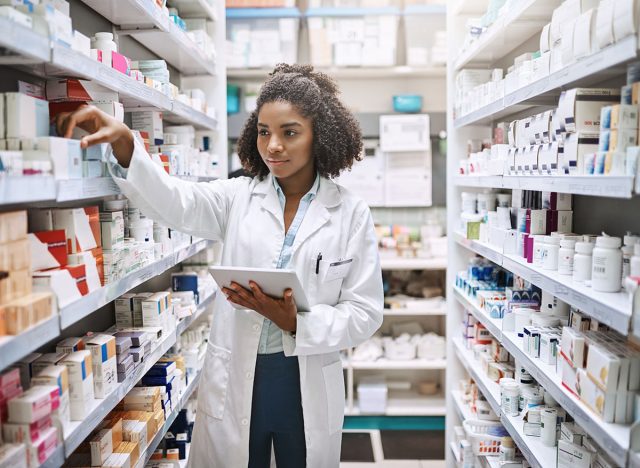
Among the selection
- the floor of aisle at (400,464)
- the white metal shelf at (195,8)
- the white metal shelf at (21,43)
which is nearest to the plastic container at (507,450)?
the floor of aisle at (400,464)

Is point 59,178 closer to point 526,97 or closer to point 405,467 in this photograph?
point 526,97

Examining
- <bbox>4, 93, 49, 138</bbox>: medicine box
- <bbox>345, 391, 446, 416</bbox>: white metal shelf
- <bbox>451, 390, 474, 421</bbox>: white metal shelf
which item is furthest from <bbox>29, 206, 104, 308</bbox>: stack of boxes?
<bbox>345, 391, 446, 416</bbox>: white metal shelf

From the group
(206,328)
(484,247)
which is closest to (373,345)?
(206,328)

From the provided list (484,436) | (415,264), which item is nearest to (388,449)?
(415,264)

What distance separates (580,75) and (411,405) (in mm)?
Result: 3599

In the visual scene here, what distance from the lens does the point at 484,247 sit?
3.04m

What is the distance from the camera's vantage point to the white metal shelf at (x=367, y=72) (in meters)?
4.81

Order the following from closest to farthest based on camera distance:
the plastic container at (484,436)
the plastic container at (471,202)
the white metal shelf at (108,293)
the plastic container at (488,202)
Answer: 1. the white metal shelf at (108,293)
2. the plastic container at (484,436)
3. the plastic container at (488,202)
4. the plastic container at (471,202)

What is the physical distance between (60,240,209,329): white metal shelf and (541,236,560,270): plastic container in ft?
5.05

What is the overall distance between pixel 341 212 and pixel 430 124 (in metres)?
2.91

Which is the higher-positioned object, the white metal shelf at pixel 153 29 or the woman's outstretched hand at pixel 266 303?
the white metal shelf at pixel 153 29

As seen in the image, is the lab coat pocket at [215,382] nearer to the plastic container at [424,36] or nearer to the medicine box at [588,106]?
the medicine box at [588,106]

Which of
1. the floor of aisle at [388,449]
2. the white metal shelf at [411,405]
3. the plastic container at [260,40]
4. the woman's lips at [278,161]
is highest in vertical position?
the plastic container at [260,40]

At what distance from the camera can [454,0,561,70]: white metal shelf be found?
2.48 metres
